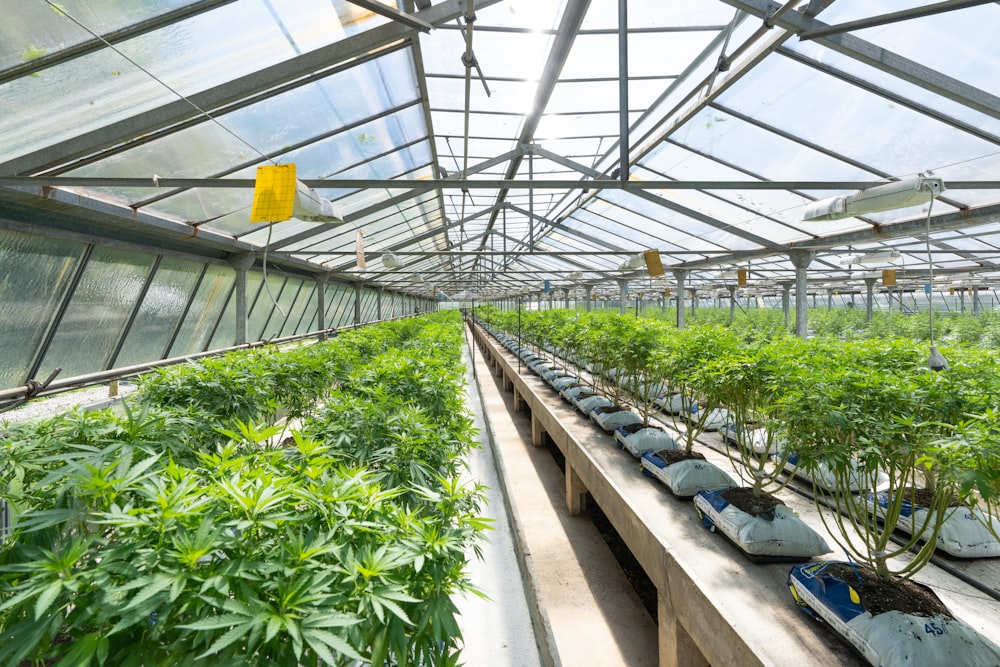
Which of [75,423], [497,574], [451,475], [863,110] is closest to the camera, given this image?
Result: [75,423]

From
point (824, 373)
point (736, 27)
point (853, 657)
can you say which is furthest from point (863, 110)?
point (853, 657)

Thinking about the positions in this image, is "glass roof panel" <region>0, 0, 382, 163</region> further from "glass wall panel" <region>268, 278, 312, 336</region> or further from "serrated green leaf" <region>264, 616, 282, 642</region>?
"glass wall panel" <region>268, 278, 312, 336</region>

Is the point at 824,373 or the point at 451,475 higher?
the point at 824,373

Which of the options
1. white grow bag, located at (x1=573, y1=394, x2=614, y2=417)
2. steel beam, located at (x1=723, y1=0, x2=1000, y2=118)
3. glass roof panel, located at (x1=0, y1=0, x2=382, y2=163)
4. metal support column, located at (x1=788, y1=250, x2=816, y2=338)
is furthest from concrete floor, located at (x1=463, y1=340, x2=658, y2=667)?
metal support column, located at (x1=788, y1=250, x2=816, y2=338)

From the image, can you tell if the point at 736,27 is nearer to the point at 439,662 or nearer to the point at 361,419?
the point at 361,419

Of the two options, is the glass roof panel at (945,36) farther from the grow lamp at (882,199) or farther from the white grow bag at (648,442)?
the white grow bag at (648,442)

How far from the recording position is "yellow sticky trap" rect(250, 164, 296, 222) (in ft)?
9.44

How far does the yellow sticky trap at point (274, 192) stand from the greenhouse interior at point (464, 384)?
0.03 m

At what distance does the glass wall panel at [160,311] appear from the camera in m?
7.43

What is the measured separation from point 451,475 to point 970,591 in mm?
3859

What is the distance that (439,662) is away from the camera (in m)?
1.30

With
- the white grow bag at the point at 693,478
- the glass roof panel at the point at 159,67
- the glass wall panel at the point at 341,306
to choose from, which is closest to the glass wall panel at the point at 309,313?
the glass wall panel at the point at 341,306

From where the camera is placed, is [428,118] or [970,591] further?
[428,118]

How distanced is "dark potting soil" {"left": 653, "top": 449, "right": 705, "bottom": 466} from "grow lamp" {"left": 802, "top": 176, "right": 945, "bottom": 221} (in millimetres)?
2738
